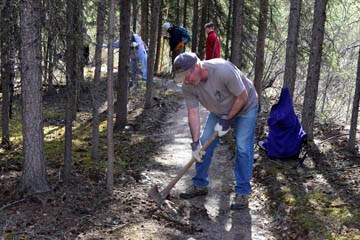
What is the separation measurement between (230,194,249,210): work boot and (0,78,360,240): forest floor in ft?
0.29

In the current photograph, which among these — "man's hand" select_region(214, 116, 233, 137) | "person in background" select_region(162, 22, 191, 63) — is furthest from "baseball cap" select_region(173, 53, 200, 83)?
"person in background" select_region(162, 22, 191, 63)

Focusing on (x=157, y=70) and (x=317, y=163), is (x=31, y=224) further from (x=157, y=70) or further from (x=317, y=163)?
(x=157, y=70)

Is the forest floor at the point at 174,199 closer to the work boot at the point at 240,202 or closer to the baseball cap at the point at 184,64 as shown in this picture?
the work boot at the point at 240,202

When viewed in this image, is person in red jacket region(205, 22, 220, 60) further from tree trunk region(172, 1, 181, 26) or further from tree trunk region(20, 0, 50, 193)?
tree trunk region(20, 0, 50, 193)

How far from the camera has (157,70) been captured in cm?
1969

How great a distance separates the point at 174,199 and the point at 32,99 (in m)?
2.28

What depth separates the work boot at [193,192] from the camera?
5.95 meters

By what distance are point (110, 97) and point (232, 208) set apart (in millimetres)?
2130

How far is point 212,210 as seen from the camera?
18.6 ft

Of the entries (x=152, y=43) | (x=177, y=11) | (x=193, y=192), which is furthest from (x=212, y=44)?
(x=193, y=192)

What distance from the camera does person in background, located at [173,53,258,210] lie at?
5105 mm

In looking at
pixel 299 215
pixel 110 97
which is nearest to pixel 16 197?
pixel 110 97

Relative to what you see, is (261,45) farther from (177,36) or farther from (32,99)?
(32,99)

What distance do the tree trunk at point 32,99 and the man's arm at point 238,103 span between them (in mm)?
2264
